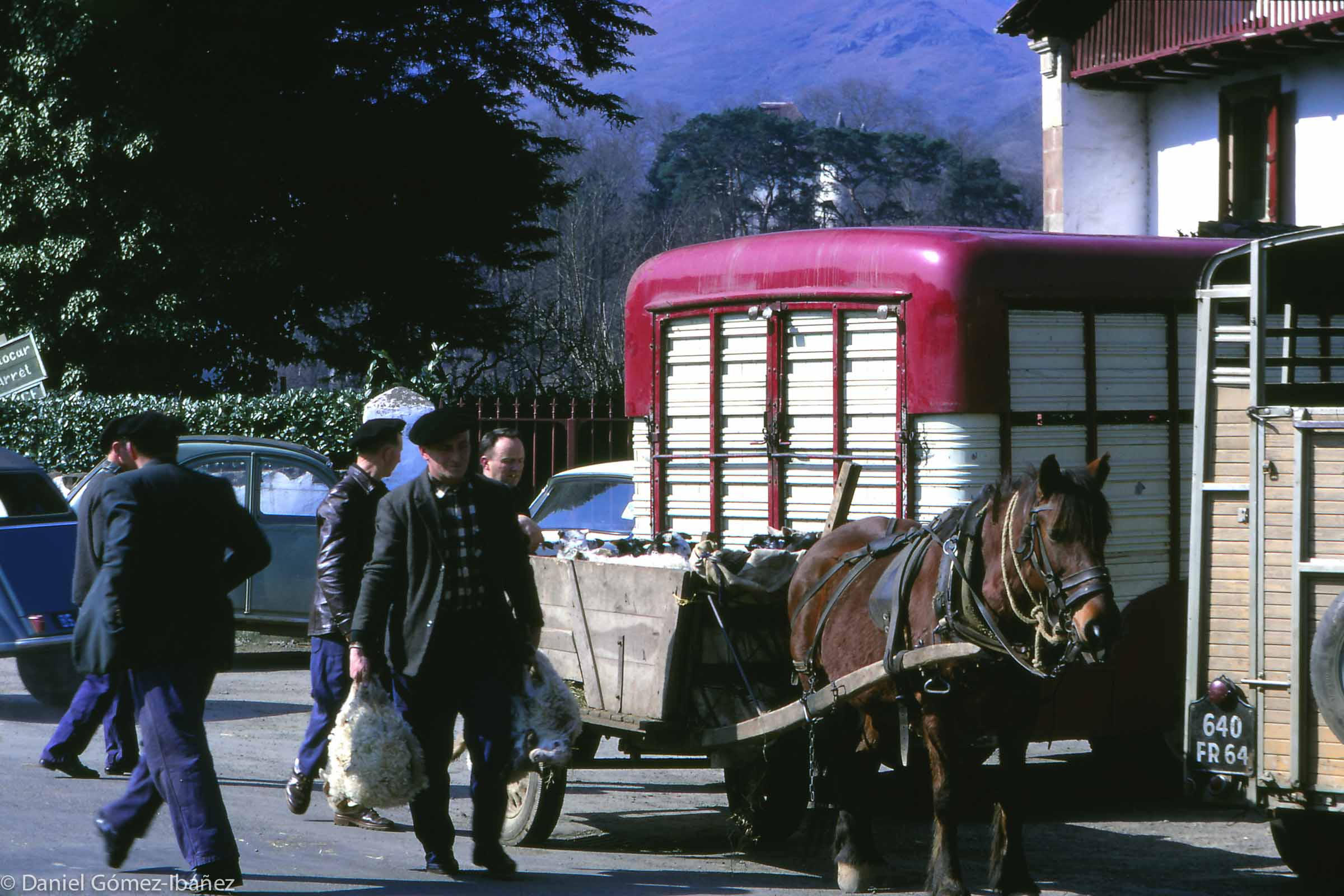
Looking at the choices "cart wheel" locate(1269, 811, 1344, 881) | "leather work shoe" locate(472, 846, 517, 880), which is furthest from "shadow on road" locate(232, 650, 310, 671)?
"cart wheel" locate(1269, 811, 1344, 881)

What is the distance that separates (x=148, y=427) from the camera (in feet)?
20.6

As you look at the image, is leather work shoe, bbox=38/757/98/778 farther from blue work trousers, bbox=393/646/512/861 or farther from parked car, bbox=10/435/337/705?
parked car, bbox=10/435/337/705

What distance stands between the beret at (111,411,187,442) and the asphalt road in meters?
1.72

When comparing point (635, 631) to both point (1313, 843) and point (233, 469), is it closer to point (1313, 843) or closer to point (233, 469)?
point (1313, 843)

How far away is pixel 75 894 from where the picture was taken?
19.5ft

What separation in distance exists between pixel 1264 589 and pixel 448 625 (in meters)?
3.11

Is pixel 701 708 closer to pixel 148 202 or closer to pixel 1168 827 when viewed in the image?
pixel 1168 827

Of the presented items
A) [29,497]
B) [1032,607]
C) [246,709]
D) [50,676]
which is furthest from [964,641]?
[29,497]

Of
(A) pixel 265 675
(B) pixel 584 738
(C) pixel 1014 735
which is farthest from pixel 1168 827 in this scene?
(A) pixel 265 675

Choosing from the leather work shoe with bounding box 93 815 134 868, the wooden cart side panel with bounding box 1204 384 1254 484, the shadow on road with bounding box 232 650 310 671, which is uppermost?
the wooden cart side panel with bounding box 1204 384 1254 484

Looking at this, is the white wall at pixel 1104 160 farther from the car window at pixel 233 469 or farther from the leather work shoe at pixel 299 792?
the leather work shoe at pixel 299 792

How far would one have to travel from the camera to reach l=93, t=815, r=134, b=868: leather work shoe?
6156mm

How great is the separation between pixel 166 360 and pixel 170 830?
19.4m

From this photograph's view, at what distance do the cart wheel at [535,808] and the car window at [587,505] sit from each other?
4312 mm
